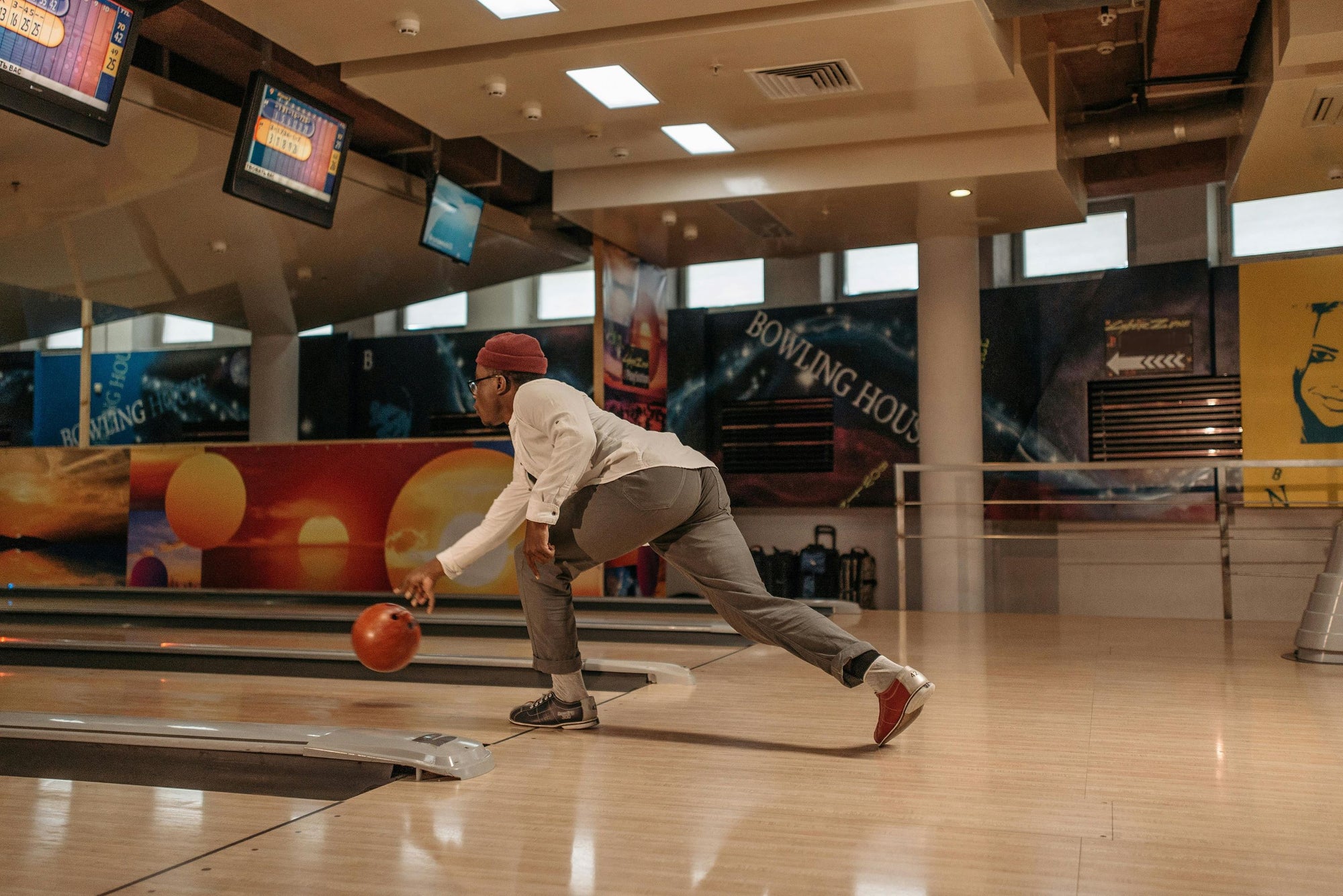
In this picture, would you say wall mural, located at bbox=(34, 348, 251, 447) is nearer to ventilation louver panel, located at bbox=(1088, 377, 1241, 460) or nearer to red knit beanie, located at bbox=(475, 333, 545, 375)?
ventilation louver panel, located at bbox=(1088, 377, 1241, 460)

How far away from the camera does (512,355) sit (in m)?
3.35

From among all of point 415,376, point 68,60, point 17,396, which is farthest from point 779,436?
point 68,60

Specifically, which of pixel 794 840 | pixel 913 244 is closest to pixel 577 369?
pixel 913 244

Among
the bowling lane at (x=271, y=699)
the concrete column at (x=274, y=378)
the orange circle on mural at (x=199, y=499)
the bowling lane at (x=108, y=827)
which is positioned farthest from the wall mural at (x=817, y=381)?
the bowling lane at (x=108, y=827)

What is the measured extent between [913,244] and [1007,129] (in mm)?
3648

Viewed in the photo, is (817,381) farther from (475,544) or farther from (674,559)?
(475,544)

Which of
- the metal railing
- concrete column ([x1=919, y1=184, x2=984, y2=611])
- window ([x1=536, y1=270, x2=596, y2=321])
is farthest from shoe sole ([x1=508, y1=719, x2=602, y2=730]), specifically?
window ([x1=536, y1=270, x2=596, y2=321])

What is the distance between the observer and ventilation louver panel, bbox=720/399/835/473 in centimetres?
998

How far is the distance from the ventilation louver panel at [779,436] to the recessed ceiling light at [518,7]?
5.63 meters

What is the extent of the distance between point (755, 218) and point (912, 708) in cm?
523

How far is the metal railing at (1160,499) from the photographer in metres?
7.25

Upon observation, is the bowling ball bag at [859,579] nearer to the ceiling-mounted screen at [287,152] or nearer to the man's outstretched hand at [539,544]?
the ceiling-mounted screen at [287,152]

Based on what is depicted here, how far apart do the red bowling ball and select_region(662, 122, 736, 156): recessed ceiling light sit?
3833 mm

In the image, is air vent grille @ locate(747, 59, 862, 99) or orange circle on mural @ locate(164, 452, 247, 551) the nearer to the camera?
air vent grille @ locate(747, 59, 862, 99)
